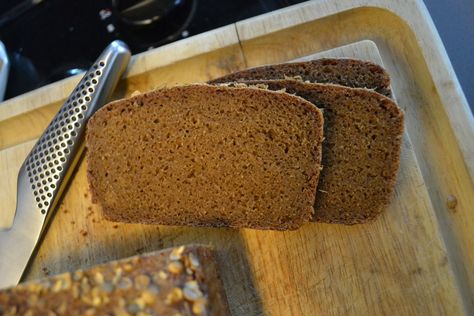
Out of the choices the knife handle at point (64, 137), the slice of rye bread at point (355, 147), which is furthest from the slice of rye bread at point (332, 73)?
the knife handle at point (64, 137)

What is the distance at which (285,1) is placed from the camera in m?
2.90

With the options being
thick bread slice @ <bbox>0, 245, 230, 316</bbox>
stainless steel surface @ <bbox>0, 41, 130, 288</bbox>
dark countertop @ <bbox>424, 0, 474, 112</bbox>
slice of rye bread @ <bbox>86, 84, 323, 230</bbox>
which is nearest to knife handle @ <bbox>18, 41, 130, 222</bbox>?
stainless steel surface @ <bbox>0, 41, 130, 288</bbox>

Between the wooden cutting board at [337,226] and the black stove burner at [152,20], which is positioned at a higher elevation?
the black stove burner at [152,20]

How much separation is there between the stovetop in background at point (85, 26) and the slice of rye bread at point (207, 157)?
0.77m

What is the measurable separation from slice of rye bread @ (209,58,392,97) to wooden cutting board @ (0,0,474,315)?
7.4 inches

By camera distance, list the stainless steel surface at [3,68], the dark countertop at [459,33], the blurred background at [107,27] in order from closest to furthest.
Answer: the dark countertop at [459,33]
the blurred background at [107,27]
the stainless steel surface at [3,68]

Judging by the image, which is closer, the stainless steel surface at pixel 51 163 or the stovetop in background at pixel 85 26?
the stainless steel surface at pixel 51 163

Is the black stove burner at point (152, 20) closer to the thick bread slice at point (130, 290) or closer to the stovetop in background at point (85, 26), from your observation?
the stovetop in background at point (85, 26)

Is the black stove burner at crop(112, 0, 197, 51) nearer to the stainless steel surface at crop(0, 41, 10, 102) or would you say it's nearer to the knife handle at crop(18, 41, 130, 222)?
the knife handle at crop(18, 41, 130, 222)

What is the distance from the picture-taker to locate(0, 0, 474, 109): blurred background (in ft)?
9.30

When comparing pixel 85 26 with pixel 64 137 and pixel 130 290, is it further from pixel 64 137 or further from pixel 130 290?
pixel 130 290

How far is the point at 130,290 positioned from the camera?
1884mm

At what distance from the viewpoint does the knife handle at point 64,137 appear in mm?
2459

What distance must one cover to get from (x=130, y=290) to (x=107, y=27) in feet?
5.94
